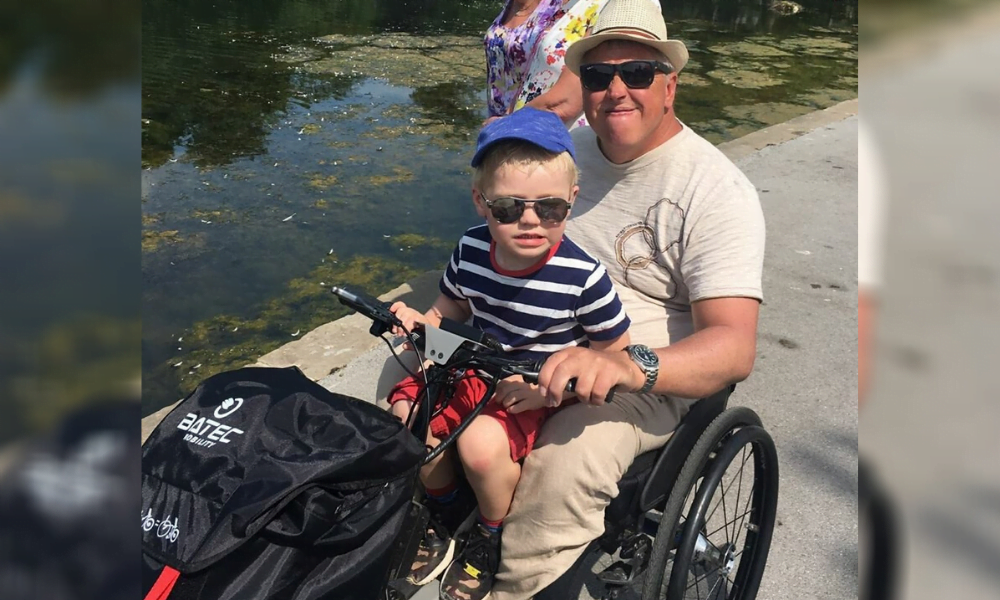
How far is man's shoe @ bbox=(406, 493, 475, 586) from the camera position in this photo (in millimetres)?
1784

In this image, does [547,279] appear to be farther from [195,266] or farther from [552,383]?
[195,266]

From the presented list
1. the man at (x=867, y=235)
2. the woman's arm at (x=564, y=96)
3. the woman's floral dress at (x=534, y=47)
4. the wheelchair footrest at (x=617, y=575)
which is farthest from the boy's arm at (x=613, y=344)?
the man at (x=867, y=235)

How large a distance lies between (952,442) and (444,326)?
1.34m

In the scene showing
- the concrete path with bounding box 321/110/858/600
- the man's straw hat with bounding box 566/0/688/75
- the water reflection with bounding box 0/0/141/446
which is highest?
the man's straw hat with bounding box 566/0/688/75

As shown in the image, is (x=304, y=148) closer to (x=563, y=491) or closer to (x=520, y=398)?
(x=520, y=398)

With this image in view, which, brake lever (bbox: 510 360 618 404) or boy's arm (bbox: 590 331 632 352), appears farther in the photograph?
boy's arm (bbox: 590 331 632 352)

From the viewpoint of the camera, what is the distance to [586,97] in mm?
2061

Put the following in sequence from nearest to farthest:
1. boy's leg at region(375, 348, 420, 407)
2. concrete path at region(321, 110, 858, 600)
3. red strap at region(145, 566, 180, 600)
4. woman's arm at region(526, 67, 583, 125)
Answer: red strap at region(145, 566, 180, 600)
boy's leg at region(375, 348, 420, 407)
concrete path at region(321, 110, 858, 600)
woman's arm at region(526, 67, 583, 125)

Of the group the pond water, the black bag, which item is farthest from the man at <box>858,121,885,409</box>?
the black bag

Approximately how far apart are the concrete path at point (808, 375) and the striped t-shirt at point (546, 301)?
59 cm

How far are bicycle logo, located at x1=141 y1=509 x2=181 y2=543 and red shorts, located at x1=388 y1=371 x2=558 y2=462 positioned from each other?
0.63 meters

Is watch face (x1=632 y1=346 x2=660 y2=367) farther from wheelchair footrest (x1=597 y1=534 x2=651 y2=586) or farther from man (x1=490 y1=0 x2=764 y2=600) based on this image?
wheelchair footrest (x1=597 y1=534 x2=651 y2=586)

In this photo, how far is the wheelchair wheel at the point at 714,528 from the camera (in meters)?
1.71

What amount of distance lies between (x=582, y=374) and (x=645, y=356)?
18 cm
